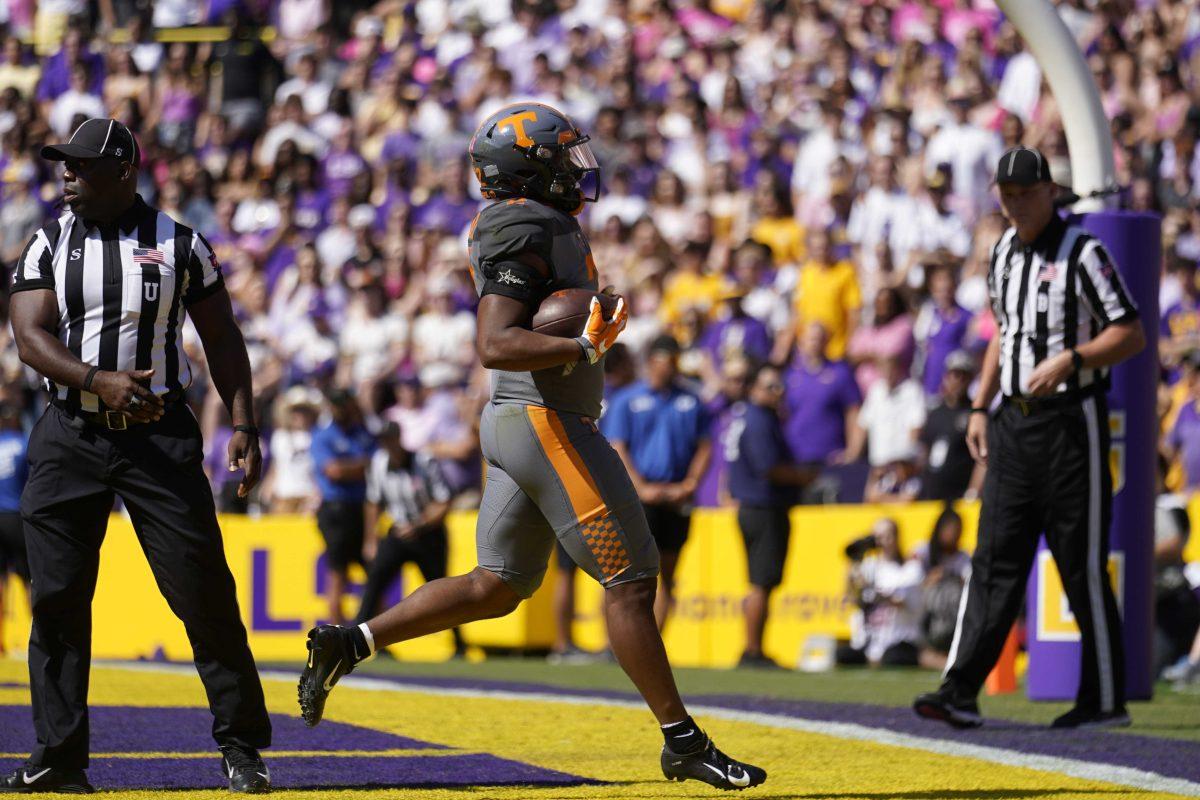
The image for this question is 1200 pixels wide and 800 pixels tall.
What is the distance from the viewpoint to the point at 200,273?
5797 millimetres

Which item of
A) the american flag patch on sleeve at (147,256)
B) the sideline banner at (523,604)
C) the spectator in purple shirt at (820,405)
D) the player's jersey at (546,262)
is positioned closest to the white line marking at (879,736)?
the player's jersey at (546,262)

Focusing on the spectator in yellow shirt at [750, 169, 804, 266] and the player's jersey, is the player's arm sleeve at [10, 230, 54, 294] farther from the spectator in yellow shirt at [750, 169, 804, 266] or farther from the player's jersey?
the spectator in yellow shirt at [750, 169, 804, 266]

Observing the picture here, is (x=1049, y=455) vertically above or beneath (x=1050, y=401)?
beneath

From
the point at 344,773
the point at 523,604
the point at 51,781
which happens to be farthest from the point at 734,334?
the point at 51,781

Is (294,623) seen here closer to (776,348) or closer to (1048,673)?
(776,348)

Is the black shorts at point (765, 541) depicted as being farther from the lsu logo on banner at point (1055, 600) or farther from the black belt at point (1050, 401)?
the black belt at point (1050, 401)

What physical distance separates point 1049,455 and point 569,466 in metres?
2.65

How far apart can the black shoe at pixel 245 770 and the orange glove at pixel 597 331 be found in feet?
4.68

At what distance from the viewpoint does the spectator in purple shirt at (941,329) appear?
44.2 feet

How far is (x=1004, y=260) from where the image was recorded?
7.82m

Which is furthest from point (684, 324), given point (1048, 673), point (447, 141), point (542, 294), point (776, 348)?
point (542, 294)

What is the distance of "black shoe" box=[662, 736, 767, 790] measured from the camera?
5.49 metres

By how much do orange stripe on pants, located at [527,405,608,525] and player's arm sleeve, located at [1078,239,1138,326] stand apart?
273cm

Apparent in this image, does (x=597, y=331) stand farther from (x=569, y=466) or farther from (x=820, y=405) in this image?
(x=820, y=405)
